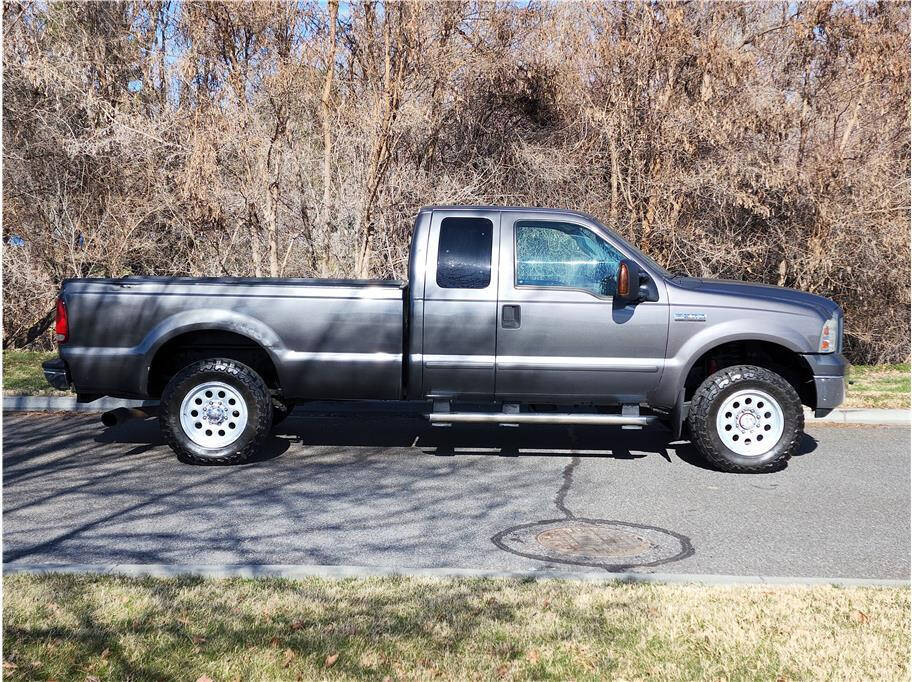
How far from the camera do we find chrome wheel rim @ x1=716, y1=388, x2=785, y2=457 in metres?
8.06

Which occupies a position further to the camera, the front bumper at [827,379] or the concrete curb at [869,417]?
the concrete curb at [869,417]

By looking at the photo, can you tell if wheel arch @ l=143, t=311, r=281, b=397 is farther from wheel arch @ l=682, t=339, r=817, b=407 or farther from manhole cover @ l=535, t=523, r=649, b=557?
wheel arch @ l=682, t=339, r=817, b=407

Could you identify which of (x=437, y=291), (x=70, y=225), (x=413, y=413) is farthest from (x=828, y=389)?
(x=70, y=225)

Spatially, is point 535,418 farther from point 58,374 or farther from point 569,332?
point 58,374

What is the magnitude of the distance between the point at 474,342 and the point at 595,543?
8.17ft

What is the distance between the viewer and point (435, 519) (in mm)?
6559

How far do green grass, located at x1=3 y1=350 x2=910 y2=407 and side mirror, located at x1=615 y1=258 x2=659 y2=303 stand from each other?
3.49 m

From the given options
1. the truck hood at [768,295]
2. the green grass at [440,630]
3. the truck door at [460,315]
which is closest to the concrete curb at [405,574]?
the green grass at [440,630]

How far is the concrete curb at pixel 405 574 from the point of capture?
4.98 meters

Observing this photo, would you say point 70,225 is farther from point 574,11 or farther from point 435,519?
point 435,519

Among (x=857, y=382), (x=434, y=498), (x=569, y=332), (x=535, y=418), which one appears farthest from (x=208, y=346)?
(x=857, y=382)

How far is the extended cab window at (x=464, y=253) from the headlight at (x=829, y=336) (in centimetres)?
283

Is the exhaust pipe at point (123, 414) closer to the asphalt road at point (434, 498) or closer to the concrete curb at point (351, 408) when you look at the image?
the asphalt road at point (434, 498)

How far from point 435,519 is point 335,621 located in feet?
7.19
